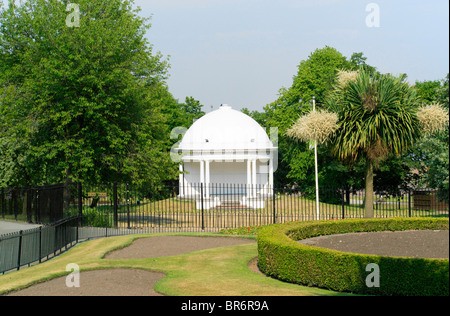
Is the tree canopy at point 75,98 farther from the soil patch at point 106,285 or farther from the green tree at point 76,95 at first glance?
the soil patch at point 106,285

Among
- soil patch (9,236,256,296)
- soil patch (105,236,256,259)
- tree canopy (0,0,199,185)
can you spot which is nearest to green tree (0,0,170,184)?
tree canopy (0,0,199,185)

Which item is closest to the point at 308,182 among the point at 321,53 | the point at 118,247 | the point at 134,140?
the point at 321,53

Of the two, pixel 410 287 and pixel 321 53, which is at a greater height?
pixel 321 53

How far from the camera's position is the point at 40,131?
26203mm

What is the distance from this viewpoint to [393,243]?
14.6m

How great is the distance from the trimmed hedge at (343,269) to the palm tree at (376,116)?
16.8 feet

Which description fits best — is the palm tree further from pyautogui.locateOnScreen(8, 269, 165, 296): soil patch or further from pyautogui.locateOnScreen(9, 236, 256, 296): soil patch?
pyautogui.locateOnScreen(8, 269, 165, 296): soil patch

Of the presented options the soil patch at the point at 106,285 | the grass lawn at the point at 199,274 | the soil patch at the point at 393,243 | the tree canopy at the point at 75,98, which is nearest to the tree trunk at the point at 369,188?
the soil patch at the point at 393,243

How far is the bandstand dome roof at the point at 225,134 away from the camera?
43062mm
